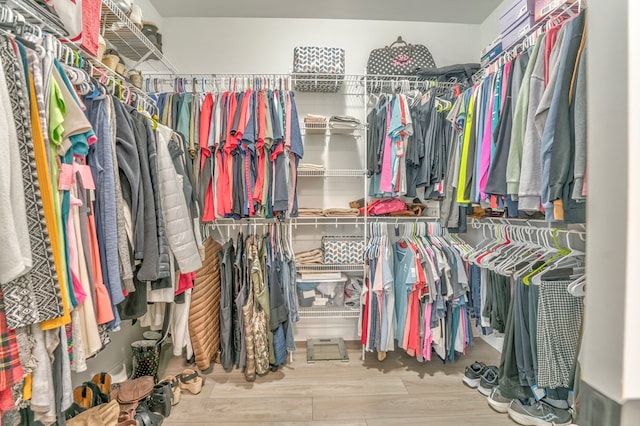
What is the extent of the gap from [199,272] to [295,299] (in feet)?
2.36

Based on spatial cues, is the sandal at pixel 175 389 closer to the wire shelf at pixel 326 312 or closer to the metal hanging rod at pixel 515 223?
the wire shelf at pixel 326 312

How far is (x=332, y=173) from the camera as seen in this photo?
8.18 ft

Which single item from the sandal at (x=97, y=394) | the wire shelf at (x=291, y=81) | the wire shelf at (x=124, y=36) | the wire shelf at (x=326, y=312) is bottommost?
the sandal at (x=97, y=394)

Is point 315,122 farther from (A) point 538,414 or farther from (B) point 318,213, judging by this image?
(A) point 538,414

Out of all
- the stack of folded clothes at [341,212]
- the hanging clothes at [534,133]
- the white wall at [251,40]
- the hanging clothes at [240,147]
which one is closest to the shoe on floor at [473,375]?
the hanging clothes at [534,133]

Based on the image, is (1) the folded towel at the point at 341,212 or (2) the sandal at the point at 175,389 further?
(1) the folded towel at the point at 341,212

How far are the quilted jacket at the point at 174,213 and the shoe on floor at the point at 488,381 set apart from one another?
75.2 inches

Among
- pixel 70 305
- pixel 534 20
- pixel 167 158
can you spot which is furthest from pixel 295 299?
pixel 534 20

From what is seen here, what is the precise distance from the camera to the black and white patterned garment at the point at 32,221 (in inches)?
31.9

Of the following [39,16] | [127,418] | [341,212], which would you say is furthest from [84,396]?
[341,212]

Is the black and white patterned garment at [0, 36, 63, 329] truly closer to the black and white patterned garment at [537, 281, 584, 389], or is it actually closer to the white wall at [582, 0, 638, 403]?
the white wall at [582, 0, 638, 403]

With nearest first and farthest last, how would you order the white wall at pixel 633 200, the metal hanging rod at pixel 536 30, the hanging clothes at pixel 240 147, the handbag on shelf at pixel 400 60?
the white wall at pixel 633 200
the metal hanging rod at pixel 536 30
the hanging clothes at pixel 240 147
the handbag on shelf at pixel 400 60

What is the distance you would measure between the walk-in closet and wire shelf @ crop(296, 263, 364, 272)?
21 millimetres

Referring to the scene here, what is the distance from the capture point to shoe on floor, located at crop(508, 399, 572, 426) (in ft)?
5.05
